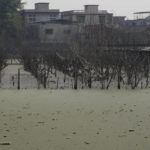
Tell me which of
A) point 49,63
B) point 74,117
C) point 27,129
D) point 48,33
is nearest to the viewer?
point 27,129

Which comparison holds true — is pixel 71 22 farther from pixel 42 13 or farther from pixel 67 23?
pixel 42 13

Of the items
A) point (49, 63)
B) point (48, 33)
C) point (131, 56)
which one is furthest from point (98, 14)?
point (131, 56)

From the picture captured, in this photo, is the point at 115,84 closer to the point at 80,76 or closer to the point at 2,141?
the point at 80,76

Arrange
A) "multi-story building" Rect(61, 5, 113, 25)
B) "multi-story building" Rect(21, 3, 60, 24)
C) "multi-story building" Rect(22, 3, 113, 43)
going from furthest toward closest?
"multi-story building" Rect(21, 3, 60, 24) < "multi-story building" Rect(61, 5, 113, 25) < "multi-story building" Rect(22, 3, 113, 43)

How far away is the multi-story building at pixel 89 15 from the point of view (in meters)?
44.9

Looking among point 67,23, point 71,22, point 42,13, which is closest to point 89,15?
point 71,22

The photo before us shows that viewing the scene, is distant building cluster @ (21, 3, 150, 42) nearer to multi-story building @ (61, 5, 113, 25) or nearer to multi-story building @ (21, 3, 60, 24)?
multi-story building @ (61, 5, 113, 25)

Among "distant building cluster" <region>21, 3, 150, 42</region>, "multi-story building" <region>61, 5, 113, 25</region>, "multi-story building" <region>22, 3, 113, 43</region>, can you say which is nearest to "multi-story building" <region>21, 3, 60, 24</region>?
"distant building cluster" <region>21, 3, 150, 42</region>

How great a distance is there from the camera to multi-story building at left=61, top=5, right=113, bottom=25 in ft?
147

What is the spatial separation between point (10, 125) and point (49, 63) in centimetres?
1485

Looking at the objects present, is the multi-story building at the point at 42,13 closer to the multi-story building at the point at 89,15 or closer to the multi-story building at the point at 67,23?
the multi-story building at the point at 67,23

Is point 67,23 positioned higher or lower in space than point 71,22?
lower

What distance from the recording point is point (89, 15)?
149 ft

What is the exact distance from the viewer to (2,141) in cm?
668
